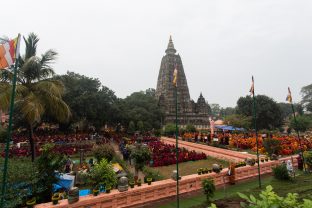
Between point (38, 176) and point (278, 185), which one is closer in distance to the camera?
point (38, 176)

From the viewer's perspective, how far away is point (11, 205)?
5609 mm

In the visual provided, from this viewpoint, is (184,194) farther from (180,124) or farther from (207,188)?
(180,124)

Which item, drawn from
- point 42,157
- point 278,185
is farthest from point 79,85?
Result: point 278,185

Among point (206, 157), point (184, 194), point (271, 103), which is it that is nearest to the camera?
point (184, 194)

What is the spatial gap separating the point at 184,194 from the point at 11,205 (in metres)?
5.81

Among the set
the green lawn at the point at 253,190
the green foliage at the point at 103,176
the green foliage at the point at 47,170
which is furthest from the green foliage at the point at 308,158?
the green foliage at the point at 47,170

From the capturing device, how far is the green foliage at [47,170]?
7.20m

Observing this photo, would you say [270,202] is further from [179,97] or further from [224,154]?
[179,97]

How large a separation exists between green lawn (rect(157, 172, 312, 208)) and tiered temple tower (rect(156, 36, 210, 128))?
41822 mm

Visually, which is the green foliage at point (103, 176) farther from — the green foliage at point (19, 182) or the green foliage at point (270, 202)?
the green foliage at point (270, 202)

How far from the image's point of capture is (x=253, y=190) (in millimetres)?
8820

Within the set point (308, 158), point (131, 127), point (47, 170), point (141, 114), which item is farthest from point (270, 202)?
point (141, 114)

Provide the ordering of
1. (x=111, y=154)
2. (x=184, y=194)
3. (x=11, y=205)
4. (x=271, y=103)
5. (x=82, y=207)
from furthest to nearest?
(x=271, y=103) → (x=111, y=154) → (x=184, y=194) → (x=82, y=207) → (x=11, y=205)

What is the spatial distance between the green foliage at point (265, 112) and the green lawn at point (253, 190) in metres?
40.3
